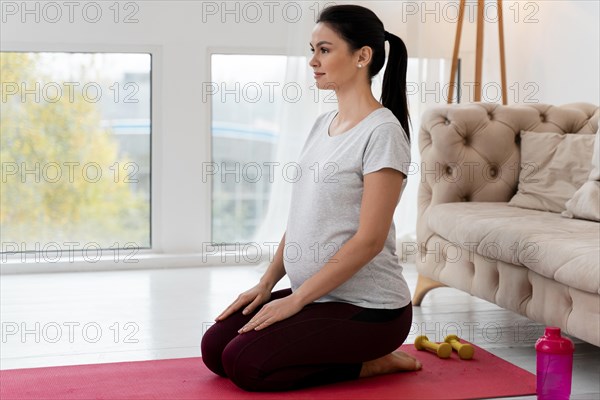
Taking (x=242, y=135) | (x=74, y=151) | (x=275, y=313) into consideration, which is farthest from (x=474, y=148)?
(x=74, y=151)

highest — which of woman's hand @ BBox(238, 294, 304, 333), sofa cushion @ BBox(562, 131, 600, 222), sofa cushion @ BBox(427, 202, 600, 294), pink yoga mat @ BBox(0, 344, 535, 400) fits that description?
sofa cushion @ BBox(562, 131, 600, 222)

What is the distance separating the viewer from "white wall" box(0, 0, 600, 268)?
409 cm

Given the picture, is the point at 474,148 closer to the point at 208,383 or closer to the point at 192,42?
the point at 208,383

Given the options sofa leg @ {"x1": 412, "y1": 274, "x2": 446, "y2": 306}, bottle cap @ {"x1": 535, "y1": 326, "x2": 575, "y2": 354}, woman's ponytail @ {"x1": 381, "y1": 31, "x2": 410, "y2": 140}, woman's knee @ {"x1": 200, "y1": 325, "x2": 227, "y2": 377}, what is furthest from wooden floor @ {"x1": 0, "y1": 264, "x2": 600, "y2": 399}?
woman's ponytail @ {"x1": 381, "y1": 31, "x2": 410, "y2": 140}

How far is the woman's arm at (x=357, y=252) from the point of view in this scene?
2.00m

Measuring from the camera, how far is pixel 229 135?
175 inches

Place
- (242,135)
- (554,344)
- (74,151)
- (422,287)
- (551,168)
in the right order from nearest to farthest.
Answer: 1. (554,344)
2. (551,168)
3. (422,287)
4. (74,151)
5. (242,135)

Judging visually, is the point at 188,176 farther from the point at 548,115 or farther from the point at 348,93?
the point at 348,93

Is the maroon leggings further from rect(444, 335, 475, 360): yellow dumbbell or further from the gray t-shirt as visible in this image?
rect(444, 335, 475, 360): yellow dumbbell

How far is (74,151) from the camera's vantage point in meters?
4.21

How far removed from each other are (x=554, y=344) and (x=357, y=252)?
49 centimetres

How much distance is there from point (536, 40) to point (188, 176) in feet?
6.04

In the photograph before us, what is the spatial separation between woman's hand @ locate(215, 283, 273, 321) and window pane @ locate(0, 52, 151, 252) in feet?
7.34

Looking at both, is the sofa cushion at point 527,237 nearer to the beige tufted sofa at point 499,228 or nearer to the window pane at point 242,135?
the beige tufted sofa at point 499,228
